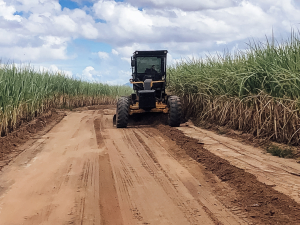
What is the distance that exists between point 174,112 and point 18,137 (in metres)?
4.70

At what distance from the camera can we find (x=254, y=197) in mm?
3947

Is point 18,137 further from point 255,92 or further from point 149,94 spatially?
point 255,92

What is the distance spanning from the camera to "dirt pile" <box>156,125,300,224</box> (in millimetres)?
A: 3395

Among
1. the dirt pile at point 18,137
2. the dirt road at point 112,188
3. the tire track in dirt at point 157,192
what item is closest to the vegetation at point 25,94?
the dirt pile at point 18,137

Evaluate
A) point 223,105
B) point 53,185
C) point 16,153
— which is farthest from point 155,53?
point 53,185

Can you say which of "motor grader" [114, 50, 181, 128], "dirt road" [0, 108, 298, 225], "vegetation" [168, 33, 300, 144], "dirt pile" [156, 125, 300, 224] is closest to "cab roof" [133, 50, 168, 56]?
"motor grader" [114, 50, 181, 128]

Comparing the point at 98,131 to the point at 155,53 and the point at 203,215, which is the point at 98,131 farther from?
the point at 203,215

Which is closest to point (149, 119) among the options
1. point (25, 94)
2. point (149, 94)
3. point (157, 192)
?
point (149, 94)

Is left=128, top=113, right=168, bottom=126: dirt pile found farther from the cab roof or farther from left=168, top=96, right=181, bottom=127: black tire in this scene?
the cab roof

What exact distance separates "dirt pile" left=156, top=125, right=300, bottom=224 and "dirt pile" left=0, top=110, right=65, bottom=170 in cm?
383

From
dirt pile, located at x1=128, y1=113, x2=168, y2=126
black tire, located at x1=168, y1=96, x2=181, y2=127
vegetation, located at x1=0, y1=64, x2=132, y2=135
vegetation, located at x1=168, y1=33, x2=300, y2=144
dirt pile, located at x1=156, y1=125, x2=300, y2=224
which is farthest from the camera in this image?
dirt pile, located at x1=128, y1=113, x2=168, y2=126

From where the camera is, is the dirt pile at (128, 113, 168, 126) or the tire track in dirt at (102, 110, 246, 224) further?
the dirt pile at (128, 113, 168, 126)

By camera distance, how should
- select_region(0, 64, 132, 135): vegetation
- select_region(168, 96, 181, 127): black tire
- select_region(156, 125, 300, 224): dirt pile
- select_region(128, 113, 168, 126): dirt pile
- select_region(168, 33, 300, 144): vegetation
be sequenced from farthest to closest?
select_region(128, 113, 168, 126): dirt pile → select_region(168, 96, 181, 127): black tire → select_region(0, 64, 132, 135): vegetation → select_region(168, 33, 300, 144): vegetation → select_region(156, 125, 300, 224): dirt pile

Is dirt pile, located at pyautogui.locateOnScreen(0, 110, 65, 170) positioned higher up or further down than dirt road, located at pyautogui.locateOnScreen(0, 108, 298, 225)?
higher up
